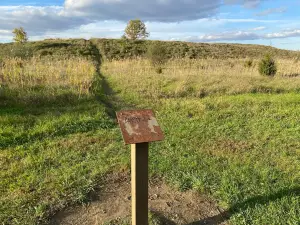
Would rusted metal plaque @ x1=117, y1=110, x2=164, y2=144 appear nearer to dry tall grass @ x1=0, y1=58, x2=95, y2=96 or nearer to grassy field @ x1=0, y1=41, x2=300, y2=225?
grassy field @ x1=0, y1=41, x2=300, y2=225

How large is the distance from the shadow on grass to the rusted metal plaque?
4.02 ft

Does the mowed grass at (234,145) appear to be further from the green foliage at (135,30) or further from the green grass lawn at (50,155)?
the green foliage at (135,30)

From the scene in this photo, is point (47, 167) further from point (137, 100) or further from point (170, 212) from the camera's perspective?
point (137, 100)

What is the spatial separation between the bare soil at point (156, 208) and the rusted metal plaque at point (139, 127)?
1.15 meters

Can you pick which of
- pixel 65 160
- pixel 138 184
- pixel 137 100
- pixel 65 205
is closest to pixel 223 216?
pixel 138 184

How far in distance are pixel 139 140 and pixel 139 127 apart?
A: 12cm

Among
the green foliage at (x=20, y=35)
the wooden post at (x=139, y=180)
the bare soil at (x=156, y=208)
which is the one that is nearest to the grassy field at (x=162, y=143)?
the bare soil at (x=156, y=208)

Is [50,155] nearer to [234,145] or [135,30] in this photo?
[234,145]

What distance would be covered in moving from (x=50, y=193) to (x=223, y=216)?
205cm

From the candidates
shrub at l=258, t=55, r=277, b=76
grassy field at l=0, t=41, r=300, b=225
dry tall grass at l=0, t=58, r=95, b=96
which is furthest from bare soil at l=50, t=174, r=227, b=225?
shrub at l=258, t=55, r=277, b=76

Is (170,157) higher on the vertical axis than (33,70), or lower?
lower

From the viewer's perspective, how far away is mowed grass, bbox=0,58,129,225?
10.4 ft

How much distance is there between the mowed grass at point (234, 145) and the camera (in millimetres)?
3094

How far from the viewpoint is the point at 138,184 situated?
2.35m
